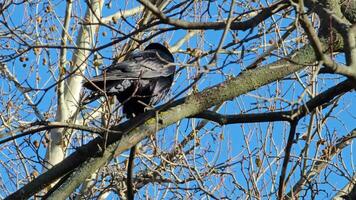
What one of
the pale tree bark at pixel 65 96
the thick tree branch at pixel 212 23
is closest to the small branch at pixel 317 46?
the thick tree branch at pixel 212 23

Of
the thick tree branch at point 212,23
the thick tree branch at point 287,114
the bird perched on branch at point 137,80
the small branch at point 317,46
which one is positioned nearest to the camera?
the small branch at point 317,46

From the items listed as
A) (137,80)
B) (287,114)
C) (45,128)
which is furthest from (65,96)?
(287,114)

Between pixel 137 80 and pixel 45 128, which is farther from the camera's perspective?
pixel 137 80

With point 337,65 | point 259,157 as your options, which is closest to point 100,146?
point 337,65

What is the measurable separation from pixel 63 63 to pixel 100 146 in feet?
17.0

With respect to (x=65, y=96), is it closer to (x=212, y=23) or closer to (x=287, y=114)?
(x=287, y=114)

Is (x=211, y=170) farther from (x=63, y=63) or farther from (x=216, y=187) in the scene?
(x=63, y=63)

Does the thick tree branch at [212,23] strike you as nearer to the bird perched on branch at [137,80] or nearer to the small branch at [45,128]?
the small branch at [45,128]

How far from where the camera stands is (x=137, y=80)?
601cm

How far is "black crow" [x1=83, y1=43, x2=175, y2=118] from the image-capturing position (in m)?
5.95

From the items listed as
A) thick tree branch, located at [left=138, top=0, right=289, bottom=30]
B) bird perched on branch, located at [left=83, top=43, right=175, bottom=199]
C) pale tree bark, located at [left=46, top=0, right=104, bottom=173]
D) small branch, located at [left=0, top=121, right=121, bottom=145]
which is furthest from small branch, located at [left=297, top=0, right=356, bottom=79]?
pale tree bark, located at [left=46, top=0, right=104, bottom=173]

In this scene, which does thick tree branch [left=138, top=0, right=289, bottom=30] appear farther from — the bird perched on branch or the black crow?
the black crow

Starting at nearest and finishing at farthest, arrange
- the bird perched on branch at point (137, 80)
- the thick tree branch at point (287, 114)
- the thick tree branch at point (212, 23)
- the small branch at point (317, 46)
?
the small branch at point (317, 46), the thick tree branch at point (212, 23), the thick tree branch at point (287, 114), the bird perched on branch at point (137, 80)

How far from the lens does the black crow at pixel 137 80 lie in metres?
5.95
